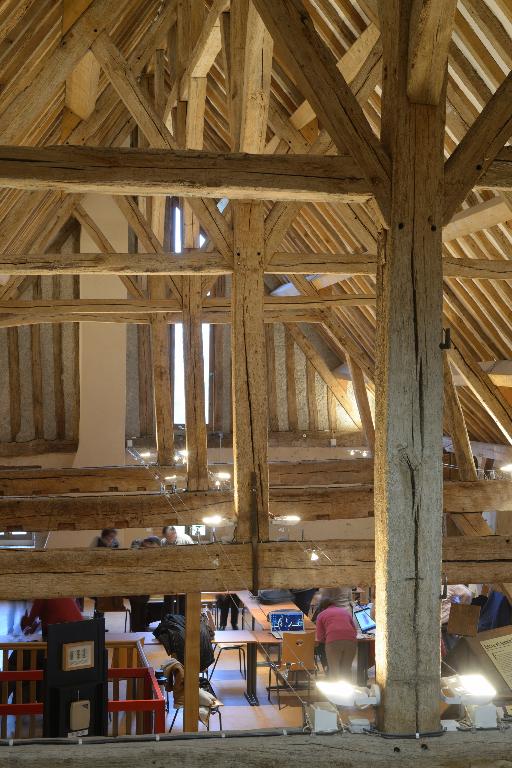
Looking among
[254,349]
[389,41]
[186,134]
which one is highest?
[186,134]

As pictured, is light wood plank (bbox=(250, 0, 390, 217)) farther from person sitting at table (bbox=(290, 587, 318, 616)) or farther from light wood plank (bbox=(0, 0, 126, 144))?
person sitting at table (bbox=(290, 587, 318, 616))

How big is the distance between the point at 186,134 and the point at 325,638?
→ 4.76 metres

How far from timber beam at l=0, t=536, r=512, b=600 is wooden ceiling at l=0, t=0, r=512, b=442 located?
7.40ft

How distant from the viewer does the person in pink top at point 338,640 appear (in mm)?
7445

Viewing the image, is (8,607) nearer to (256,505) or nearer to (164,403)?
(164,403)

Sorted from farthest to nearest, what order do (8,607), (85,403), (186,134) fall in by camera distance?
(85,403) → (8,607) → (186,134)

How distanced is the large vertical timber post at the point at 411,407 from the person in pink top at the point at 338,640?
388cm

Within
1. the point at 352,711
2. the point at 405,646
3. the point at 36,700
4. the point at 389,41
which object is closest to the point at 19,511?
the point at 36,700

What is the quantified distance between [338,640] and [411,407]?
4350 millimetres

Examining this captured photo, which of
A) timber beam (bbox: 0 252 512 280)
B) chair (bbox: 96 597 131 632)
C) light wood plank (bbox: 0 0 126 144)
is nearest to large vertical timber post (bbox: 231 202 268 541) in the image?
timber beam (bbox: 0 252 512 280)

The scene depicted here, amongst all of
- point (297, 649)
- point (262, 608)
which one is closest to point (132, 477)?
point (262, 608)

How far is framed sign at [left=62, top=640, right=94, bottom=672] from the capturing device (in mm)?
5203

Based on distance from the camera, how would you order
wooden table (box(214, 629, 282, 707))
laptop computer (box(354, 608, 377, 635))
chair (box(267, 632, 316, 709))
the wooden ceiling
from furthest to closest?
laptop computer (box(354, 608, 377, 635)) < wooden table (box(214, 629, 282, 707)) < chair (box(267, 632, 316, 709)) < the wooden ceiling

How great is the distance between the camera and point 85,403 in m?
12.3
